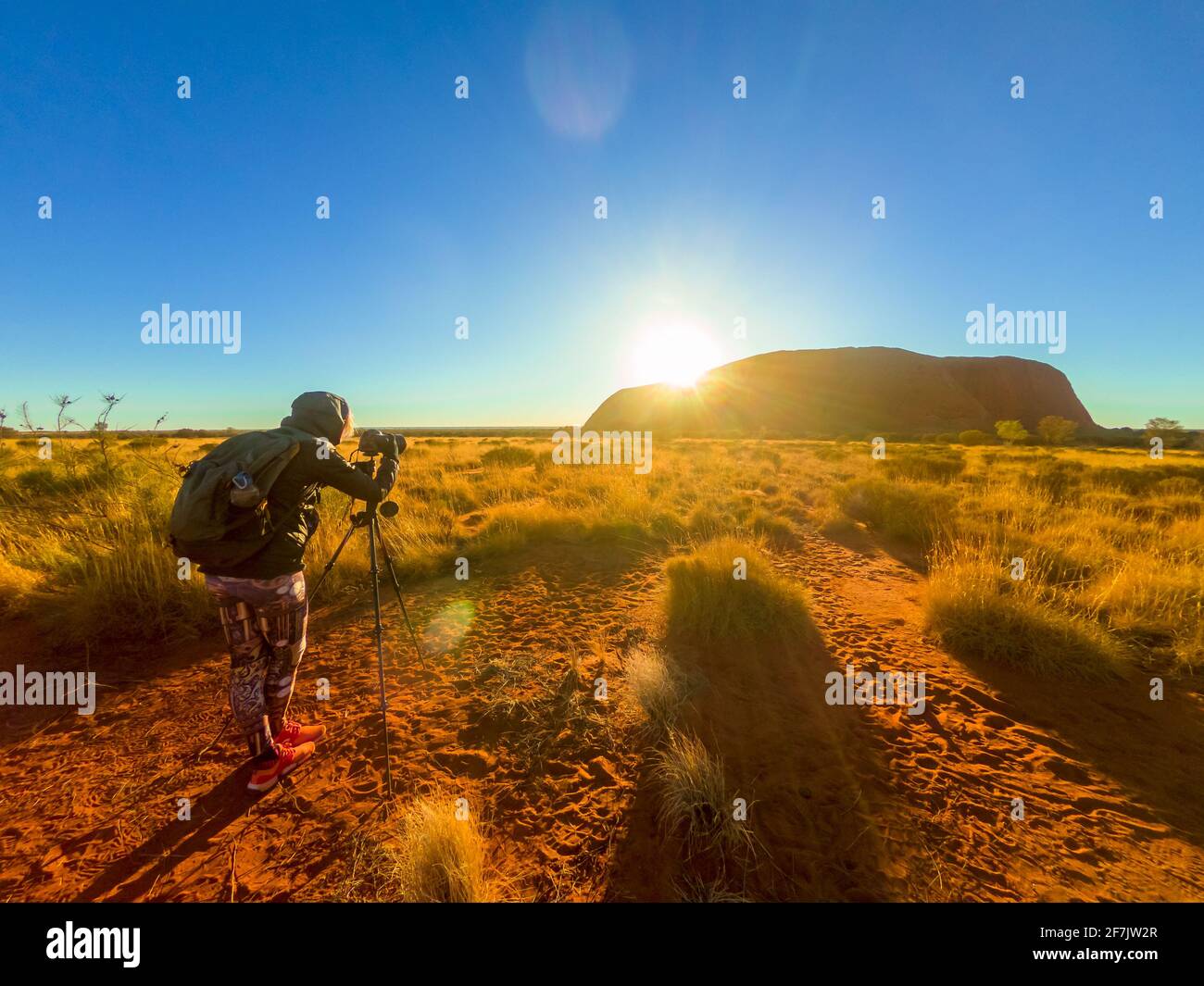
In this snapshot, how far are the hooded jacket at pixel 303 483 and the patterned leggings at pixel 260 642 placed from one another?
9 cm

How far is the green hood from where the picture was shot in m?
2.56

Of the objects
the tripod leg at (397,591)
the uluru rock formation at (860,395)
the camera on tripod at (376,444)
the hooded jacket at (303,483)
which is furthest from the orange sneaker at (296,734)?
the uluru rock formation at (860,395)

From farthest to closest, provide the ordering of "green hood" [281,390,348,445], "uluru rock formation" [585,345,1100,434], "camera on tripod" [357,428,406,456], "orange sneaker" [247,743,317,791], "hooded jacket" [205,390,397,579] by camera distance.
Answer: "uluru rock formation" [585,345,1100,434] → "camera on tripod" [357,428,406,456] → "orange sneaker" [247,743,317,791] → "green hood" [281,390,348,445] → "hooded jacket" [205,390,397,579]

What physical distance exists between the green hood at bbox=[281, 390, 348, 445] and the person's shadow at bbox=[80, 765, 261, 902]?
2284 millimetres

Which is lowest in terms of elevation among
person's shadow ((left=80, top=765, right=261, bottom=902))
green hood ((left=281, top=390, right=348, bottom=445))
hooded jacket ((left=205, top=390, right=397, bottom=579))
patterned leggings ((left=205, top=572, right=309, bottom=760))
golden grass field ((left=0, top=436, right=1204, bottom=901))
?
person's shadow ((left=80, top=765, right=261, bottom=902))

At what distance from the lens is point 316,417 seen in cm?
257

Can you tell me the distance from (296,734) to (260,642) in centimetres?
97

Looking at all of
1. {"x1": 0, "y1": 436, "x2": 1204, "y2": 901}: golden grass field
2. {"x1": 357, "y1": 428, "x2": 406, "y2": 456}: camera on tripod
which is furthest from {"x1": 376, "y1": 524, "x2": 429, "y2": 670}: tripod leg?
{"x1": 357, "y1": 428, "x2": 406, "y2": 456}: camera on tripod

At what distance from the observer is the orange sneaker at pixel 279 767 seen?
270 centimetres

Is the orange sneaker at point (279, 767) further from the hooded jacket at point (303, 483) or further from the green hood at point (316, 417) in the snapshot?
the green hood at point (316, 417)

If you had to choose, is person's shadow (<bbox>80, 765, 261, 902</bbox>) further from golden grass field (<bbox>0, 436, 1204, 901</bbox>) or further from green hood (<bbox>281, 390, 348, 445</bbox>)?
green hood (<bbox>281, 390, 348, 445</bbox>)
